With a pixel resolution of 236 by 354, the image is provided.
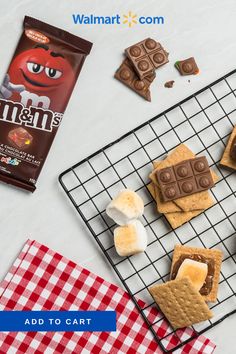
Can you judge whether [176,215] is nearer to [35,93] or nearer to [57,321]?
[57,321]

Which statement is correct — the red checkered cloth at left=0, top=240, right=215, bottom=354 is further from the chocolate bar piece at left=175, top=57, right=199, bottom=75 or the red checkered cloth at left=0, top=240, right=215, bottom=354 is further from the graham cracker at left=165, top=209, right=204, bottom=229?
the chocolate bar piece at left=175, top=57, right=199, bottom=75

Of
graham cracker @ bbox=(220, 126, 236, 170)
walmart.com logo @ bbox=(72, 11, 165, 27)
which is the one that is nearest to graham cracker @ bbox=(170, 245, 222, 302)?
graham cracker @ bbox=(220, 126, 236, 170)

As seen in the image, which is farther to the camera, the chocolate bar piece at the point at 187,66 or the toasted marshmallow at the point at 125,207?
the chocolate bar piece at the point at 187,66

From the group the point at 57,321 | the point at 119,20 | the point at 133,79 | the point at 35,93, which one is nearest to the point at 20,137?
the point at 35,93

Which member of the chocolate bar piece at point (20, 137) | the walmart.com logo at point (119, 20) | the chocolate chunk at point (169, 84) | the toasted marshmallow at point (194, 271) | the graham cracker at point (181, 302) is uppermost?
the walmart.com logo at point (119, 20)

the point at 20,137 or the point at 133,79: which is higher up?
the point at 133,79

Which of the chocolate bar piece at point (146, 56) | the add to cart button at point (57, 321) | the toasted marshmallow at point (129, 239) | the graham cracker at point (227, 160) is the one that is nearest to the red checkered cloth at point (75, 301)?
the add to cart button at point (57, 321)

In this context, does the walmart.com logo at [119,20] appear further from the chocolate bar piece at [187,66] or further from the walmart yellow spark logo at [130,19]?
the chocolate bar piece at [187,66]
